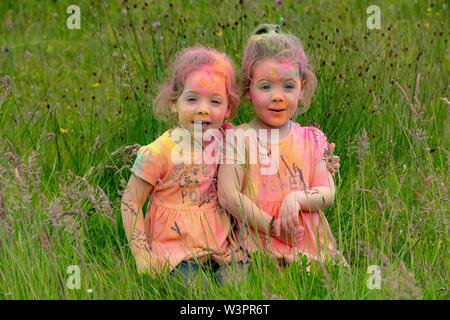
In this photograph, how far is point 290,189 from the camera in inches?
154

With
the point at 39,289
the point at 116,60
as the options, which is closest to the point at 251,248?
the point at 39,289

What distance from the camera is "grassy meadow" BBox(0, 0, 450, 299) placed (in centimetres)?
348

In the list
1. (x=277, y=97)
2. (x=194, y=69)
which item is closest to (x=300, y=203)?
(x=277, y=97)

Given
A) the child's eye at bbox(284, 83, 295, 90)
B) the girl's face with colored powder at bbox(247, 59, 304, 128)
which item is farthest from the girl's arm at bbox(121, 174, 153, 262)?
the child's eye at bbox(284, 83, 295, 90)

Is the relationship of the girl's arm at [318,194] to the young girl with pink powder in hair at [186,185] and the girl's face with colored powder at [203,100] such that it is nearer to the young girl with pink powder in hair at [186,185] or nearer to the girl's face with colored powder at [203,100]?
the young girl with pink powder in hair at [186,185]

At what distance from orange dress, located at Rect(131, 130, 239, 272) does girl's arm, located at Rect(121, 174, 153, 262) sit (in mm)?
39

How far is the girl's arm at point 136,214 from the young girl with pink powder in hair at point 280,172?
31 centimetres

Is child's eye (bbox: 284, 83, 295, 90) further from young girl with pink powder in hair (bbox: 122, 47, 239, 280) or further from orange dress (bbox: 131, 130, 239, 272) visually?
A: orange dress (bbox: 131, 130, 239, 272)

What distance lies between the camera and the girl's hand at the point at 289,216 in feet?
12.5

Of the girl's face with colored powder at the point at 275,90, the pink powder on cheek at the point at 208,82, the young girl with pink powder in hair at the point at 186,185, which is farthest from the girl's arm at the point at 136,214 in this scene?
the girl's face with colored powder at the point at 275,90

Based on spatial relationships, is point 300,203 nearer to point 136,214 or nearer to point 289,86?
point 289,86
